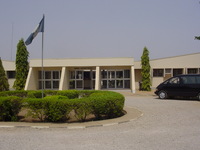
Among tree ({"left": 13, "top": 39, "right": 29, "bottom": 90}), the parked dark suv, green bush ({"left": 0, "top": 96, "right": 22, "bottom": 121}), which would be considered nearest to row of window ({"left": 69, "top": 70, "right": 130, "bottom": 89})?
tree ({"left": 13, "top": 39, "right": 29, "bottom": 90})

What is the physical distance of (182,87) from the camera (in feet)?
51.9

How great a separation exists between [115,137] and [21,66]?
2043 centimetres

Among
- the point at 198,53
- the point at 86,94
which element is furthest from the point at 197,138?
the point at 198,53

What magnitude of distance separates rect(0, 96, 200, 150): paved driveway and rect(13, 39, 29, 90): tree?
57.5ft

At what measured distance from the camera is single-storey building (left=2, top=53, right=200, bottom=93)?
23.0m

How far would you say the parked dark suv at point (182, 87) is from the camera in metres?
15.5

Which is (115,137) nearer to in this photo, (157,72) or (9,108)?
(9,108)

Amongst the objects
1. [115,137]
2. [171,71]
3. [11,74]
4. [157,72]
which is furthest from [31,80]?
[115,137]

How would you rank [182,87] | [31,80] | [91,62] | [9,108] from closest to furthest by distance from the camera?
[9,108]
[182,87]
[91,62]
[31,80]

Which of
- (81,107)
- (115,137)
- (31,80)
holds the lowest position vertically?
(115,137)

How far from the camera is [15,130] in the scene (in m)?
7.40

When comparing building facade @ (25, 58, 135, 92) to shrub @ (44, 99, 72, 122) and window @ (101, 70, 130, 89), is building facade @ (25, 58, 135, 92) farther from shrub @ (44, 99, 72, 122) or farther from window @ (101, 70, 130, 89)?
shrub @ (44, 99, 72, 122)

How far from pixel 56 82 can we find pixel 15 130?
701 inches

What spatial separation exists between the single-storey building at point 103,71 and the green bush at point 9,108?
14.0 meters
